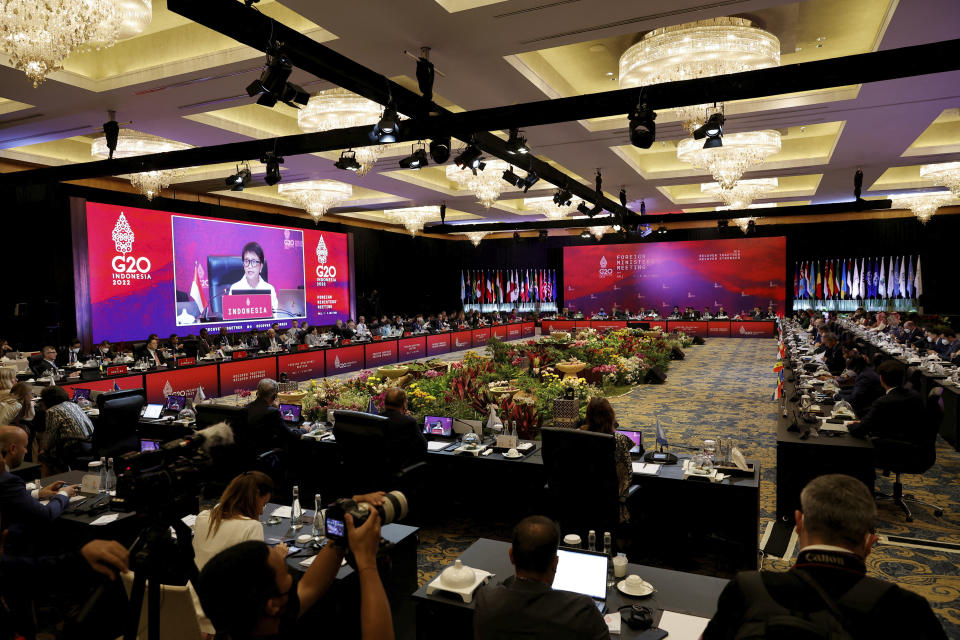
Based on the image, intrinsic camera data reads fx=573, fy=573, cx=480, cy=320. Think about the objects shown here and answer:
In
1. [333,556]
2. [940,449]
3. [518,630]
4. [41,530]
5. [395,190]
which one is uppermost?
[395,190]

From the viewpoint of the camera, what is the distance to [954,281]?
17781 mm

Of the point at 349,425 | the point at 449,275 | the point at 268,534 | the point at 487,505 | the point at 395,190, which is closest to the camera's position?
the point at 268,534

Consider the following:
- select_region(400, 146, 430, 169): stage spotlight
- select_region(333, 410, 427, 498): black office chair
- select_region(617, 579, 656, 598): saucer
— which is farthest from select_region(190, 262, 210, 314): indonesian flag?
select_region(617, 579, 656, 598): saucer

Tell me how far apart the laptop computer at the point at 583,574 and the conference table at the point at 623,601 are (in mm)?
108

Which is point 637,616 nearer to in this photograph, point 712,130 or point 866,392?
point 712,130

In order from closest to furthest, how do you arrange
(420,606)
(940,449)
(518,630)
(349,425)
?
(518,630) → (420,606) → (349,425) → (940,449)

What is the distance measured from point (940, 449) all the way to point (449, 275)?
18.8 m

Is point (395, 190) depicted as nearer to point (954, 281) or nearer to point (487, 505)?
point (487, 505)

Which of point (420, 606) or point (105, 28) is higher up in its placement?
point (105, 28)

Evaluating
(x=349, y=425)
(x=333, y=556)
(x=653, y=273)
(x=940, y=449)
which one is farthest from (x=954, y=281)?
(x=333, y=556)

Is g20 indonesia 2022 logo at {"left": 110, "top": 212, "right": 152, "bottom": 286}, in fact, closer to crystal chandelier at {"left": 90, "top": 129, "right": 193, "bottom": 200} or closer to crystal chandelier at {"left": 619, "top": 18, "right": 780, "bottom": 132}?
crystal chandelier at {"left": 90, "top": 129, "right": 193, "bottom": 200}

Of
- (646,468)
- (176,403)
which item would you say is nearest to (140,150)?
(176,403)

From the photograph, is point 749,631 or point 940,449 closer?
point 749,631

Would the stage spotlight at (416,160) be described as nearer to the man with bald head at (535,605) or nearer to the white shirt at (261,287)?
the man with bald head at (535,605)
